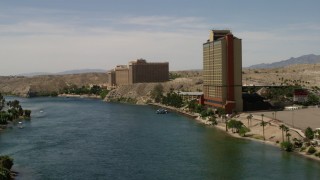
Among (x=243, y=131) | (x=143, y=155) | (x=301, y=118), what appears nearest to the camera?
(x=143, y=155)

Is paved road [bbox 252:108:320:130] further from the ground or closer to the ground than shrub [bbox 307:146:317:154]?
further from the ground

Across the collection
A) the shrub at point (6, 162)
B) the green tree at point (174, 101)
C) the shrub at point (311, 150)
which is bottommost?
the shrub at point (311, 150)

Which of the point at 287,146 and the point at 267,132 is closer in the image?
the point at 287,146

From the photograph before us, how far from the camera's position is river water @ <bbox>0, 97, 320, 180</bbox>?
4488cm

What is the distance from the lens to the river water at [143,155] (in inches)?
1767

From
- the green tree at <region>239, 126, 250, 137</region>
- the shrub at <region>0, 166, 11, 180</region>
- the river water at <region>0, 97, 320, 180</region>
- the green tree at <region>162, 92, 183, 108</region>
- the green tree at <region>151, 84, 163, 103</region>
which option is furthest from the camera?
the green tree at <region>151, 84, 163, 103</region>

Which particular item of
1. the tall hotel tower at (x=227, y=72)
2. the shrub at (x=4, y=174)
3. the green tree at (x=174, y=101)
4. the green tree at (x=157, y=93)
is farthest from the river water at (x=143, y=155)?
the green tree at (x=157, y=93)

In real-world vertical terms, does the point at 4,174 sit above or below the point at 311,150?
above

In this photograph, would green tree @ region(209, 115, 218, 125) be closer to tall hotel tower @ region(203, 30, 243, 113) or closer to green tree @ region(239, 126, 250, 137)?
tall hotel tower @ region(203, 30, 243, 113)

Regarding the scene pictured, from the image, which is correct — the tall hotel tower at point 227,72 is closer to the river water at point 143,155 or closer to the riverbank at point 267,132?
the riverbank at point 267,132

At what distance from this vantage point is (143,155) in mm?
54031

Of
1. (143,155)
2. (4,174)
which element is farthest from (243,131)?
(4,174)

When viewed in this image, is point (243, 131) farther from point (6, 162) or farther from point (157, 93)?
point (157, 93)

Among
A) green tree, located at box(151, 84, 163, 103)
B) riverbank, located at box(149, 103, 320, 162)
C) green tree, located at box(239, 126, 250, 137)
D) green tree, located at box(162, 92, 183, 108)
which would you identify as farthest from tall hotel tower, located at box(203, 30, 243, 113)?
green tree, located at box(151, 84, 163, 103)
